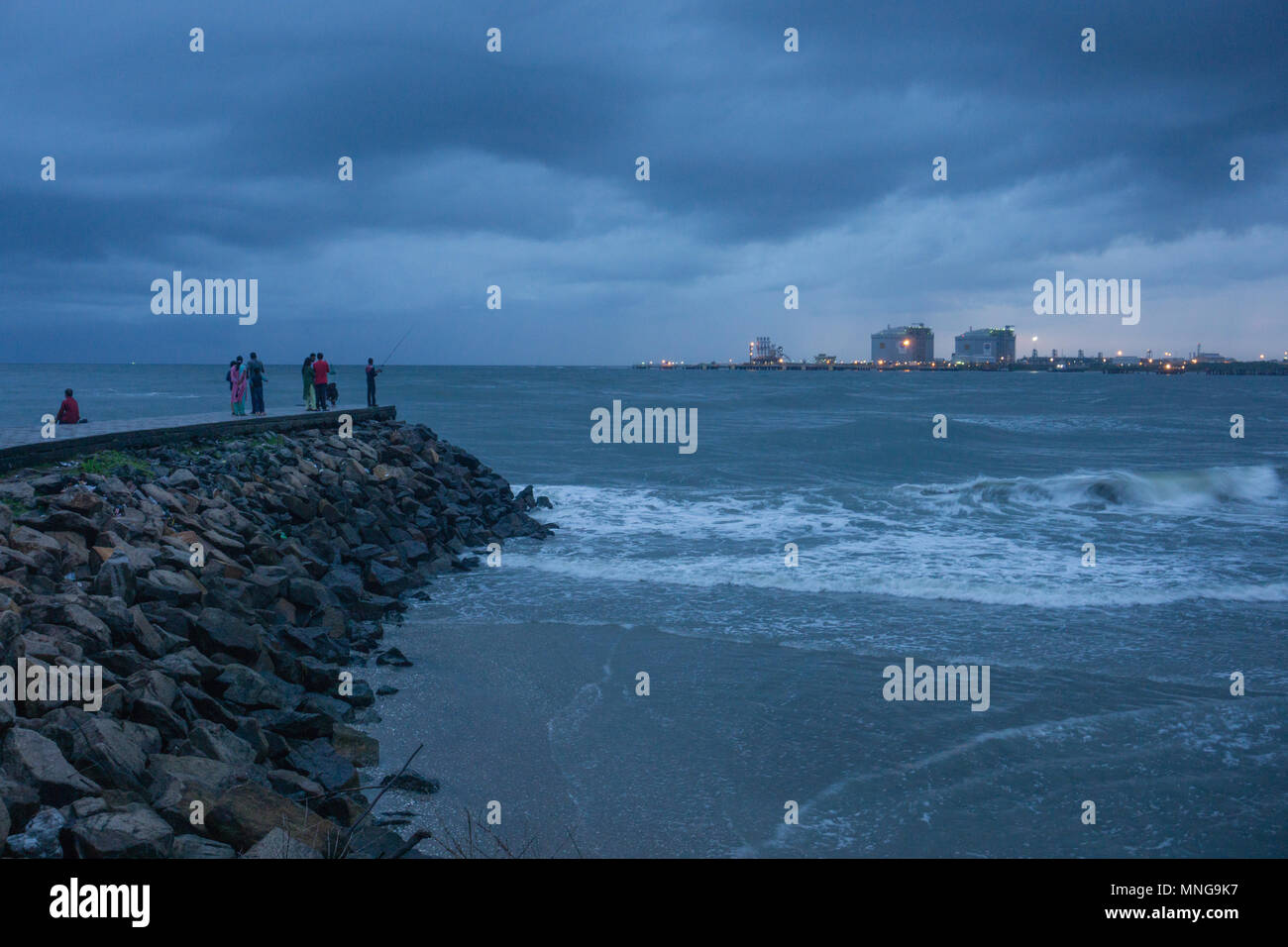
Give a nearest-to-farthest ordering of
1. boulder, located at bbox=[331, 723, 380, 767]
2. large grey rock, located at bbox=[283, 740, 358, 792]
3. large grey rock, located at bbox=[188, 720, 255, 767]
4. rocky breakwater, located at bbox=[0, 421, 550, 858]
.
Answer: rocky breakwater, located at bbox=[0, 421, 550, 858]
large grey rock, located at bbox=[188, 720, 255, 767]
large grey rock, located at bbox=[283, 740, 358, 792]
boulder, located at bbox=[331, 723, 380, 767]

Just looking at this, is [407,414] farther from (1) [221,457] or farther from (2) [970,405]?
(2) [970,405]

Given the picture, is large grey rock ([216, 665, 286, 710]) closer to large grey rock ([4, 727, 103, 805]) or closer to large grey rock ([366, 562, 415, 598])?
large grey rock ([4, 727, 103, 805])

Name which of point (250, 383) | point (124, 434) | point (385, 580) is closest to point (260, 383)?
point (250, 383)

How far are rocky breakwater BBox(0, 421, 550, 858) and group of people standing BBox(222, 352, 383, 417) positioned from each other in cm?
511

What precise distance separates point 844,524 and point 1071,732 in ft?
36.1

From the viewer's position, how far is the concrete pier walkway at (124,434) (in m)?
11.0

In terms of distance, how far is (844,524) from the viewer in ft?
59.6

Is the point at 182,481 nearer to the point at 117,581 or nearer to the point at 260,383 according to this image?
the point at 117,581

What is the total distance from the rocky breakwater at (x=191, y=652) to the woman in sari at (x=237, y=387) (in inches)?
192

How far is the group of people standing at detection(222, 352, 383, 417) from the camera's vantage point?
19047 millimetres

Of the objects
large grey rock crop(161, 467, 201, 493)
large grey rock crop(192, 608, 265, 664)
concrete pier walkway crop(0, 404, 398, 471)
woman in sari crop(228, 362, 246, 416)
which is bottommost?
large grey rock crop(192, 608, 265, 664)

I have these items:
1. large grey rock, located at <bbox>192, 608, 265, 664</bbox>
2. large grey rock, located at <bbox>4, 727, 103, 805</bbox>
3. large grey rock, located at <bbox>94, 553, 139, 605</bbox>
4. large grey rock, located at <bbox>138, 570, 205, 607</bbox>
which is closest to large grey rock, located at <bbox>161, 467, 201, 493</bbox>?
large grey rock, located at <bbox>138, 570, 205, 607</bbox>

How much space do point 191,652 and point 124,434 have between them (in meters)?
7.71
